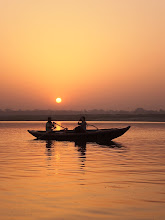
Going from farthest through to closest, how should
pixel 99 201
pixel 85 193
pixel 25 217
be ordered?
1. pixel 85 193
2. pixel 99 201
3. pixel 25 217

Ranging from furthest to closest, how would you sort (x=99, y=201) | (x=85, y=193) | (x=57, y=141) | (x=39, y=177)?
(x=57, y=141), (x=39, y=177), (x=85, y=193), (x=99, y=201)

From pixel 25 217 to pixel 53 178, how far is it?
18.5 feet

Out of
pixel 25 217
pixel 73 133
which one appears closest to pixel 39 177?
pixel 25 217

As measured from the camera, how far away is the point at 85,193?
11953 millimetres

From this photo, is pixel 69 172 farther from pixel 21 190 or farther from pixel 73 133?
pixel 73 133

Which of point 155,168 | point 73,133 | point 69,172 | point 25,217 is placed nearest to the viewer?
point 25,217

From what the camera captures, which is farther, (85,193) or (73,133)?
(73,133)

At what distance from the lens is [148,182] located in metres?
14.0

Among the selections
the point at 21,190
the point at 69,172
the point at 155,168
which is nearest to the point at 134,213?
the point at 21,190

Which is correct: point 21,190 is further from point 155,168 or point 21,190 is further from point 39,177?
point 155,168

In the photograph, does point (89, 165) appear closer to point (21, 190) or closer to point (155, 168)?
point (155, 168)

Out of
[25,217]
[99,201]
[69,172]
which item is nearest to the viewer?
[25,217]

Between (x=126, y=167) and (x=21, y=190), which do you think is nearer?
(x=21, y=190)

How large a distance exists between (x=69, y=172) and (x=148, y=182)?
12.6 feet
